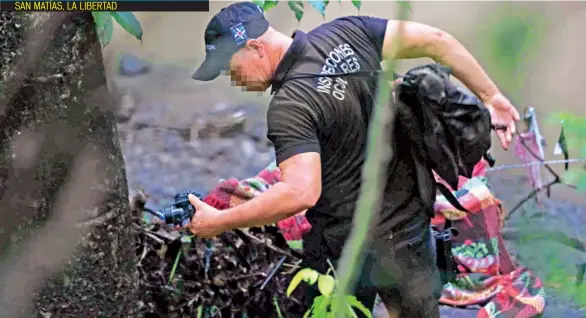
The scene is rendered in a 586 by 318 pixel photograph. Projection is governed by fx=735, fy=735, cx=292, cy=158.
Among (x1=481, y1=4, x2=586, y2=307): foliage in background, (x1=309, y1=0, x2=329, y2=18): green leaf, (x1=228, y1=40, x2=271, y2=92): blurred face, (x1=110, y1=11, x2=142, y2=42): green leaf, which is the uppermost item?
(x1=481, y1=4, x2=586, y2=307): foliage in background

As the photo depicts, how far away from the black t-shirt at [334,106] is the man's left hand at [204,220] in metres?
0.13

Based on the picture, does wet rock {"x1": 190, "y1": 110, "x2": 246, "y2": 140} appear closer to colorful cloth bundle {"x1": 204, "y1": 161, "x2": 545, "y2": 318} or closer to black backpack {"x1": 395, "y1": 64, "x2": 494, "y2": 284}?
colorful cloth bundle {"x1": 204, "y1": 161, "x2": 545, "y2": 318}

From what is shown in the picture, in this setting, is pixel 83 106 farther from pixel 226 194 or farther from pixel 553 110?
pixel 553 110

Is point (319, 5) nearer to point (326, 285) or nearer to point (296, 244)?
point (326, 285)

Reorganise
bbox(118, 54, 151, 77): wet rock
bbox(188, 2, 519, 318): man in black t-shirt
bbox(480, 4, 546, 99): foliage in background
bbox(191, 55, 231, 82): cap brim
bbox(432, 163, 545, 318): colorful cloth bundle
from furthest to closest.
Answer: bbox(432, 163, 545, 318): colorful cloth bundle
bbox(188, 2, 519, 318): man in black t-shirt
bbox(191, 55, 231, 82): cap brim
bbox(118, 54, 151, 77): wet rock
bbox(480, 4, 546, 99): foliage in background

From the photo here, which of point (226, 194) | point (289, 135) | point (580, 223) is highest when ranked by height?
point (580, 223)

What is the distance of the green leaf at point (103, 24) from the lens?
0.91 m

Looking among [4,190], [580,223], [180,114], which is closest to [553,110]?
[580,223]

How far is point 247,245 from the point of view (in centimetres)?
167

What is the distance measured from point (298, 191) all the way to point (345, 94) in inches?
6.3

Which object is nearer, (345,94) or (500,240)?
(345,94)

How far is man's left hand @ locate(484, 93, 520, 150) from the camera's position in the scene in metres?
1.09

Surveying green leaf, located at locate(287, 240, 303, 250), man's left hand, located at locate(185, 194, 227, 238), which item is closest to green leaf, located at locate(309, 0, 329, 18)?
man's left hand, located at locate(185, 194, 227, 238)

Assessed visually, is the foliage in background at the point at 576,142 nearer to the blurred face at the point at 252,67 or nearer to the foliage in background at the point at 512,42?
the foliage in background at the point at 512,42
